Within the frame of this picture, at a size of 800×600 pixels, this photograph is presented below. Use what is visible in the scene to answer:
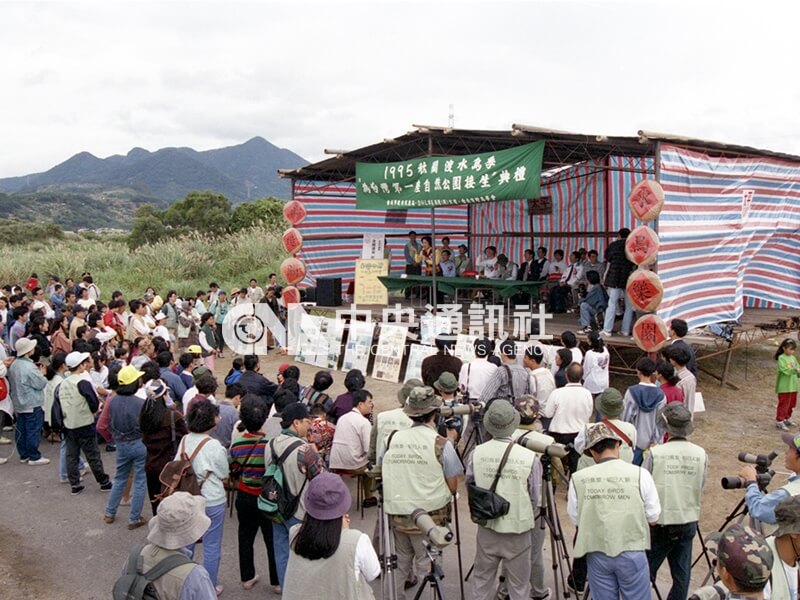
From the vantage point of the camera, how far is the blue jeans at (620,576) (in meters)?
3.21

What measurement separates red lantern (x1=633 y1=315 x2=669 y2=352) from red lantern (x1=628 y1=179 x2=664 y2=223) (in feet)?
4.55

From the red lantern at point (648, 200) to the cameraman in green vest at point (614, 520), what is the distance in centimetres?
574

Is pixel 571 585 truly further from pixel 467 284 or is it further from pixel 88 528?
pixel 467 284

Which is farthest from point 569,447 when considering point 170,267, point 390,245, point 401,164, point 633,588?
point 170,267

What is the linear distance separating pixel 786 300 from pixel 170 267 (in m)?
19.1

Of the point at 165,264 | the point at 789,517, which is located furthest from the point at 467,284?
the point at 165,264

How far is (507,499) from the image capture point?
3559 millimetres

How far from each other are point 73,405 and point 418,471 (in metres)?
3.95

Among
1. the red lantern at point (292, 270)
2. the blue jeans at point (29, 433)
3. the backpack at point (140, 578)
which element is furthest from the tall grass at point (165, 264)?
the backpack at point (140, 578)

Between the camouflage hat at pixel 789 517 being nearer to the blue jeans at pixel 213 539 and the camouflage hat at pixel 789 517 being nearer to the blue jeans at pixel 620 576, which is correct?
the blue jeans at pixel 620 576

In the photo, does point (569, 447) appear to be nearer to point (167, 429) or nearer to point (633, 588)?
point (633, 588)

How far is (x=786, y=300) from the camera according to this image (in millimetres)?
12430

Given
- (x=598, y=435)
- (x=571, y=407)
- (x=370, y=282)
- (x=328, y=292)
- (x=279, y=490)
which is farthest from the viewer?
(x=328, y=292)

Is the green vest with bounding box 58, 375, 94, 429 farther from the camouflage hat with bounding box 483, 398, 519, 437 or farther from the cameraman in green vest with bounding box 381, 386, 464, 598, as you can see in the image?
the camouflage hat with bounding box 483, 398, 519, 437
